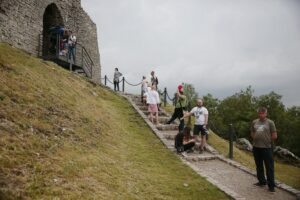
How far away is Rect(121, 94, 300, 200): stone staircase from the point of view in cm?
824

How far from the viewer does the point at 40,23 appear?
62.1ft

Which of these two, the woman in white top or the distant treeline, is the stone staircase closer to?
the woman in white top

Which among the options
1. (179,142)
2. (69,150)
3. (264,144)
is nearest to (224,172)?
(179,142)

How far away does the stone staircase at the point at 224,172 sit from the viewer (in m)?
8.24

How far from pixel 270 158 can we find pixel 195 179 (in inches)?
80.5

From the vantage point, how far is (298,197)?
8.20 metres

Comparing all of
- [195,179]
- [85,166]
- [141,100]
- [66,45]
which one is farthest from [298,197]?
[66,45]

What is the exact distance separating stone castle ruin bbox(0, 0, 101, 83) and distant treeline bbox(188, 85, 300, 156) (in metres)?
27.3

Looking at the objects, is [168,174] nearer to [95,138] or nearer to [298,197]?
[95,138]

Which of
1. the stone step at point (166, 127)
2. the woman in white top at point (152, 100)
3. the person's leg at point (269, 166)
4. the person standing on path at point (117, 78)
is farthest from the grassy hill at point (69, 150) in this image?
the person standing on path at point (117, 78)

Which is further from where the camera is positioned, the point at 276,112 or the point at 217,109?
the point at 217,109

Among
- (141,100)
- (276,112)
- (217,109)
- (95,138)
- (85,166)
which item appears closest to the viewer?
(85,166)

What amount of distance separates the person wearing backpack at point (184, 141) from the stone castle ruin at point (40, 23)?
965 centimetres

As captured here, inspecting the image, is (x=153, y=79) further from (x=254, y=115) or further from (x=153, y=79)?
(x=254, y=115)
